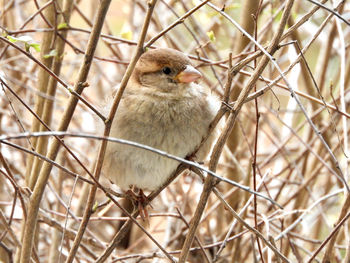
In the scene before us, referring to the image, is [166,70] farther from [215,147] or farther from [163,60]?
[215,147]

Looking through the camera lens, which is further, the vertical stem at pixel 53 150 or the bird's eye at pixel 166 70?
the bird's eye at pixel 166 70

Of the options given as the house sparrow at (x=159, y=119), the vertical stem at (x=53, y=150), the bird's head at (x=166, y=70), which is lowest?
the vertical stem at (x=53, y=150)

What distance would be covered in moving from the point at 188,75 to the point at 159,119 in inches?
8.4

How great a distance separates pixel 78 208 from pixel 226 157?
2.97 ft

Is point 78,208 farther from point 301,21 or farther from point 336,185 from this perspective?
point 301,21

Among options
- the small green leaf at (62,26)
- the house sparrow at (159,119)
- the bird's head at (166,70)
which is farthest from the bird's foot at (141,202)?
the small green leaf at (62,26)

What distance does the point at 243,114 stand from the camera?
10.9 feet

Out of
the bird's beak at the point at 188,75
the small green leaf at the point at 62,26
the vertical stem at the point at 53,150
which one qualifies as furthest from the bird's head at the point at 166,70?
the vertical stem at the point at 53,150

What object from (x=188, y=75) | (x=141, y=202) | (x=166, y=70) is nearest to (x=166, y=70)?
(x=166, y=70)

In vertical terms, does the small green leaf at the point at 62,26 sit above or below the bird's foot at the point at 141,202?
above

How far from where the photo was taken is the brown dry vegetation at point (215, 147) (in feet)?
5.08

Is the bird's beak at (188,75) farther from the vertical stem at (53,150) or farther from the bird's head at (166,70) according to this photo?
the vertical stem at (53,150)

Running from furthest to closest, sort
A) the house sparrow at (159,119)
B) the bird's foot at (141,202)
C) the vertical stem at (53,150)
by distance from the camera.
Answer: the bird's foot at (141,202) < the house sparrow at (159,119) < the vertical stem at (53,150)

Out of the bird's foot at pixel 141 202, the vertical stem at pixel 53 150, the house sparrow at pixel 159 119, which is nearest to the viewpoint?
the vertical stem at pixel 53 150
